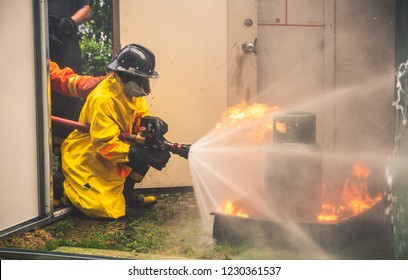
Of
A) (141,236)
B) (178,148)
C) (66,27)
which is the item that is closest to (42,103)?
(66,27)

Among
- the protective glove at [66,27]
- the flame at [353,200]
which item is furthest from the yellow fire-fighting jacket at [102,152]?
the flame at [353,200]

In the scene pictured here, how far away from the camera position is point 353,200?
5852 mm

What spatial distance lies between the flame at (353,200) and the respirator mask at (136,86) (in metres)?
2.20

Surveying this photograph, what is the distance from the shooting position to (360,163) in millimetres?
6836

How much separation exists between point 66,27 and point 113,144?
5.14 feet

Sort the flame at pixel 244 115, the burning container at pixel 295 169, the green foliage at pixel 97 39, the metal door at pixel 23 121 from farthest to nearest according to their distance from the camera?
1. the green foliage at pixel 97 39
2. the flame at pixel 244 115
3. the metal door at pixel 23 121
4. the burning container at pixel 295 169

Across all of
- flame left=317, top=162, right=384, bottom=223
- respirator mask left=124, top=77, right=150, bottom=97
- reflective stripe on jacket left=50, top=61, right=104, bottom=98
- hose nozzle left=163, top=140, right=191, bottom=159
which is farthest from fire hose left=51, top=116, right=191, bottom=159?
flame left=317, top=162, right=384, bottom=223

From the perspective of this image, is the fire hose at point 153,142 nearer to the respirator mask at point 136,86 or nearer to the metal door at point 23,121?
the respirator mask at point 136,86

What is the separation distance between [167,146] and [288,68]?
5.86 feet

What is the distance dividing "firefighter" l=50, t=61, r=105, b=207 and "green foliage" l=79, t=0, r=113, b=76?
0.70ft

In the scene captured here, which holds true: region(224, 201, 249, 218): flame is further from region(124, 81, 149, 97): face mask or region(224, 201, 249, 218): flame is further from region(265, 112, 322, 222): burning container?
region(124, 81, 149, 97): face mask

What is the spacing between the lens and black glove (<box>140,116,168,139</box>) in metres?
6.07

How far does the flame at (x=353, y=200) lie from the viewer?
212 inches
